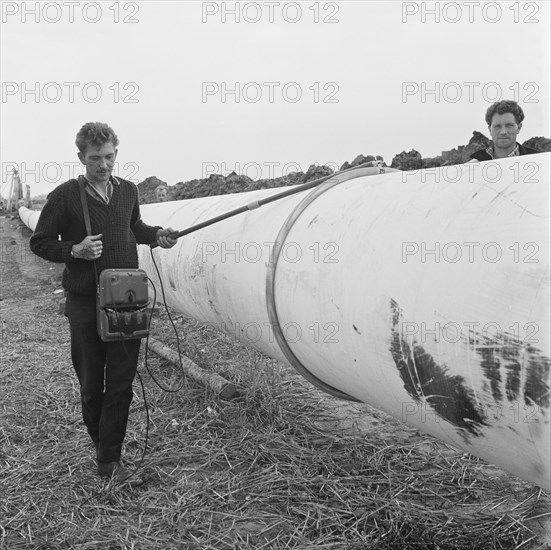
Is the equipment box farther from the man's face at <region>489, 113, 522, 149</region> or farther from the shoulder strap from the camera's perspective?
the man's face at <region>489, 113, 522, 149</region>

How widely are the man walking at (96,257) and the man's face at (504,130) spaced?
1.80 metres

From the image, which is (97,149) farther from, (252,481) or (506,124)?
(506,124)

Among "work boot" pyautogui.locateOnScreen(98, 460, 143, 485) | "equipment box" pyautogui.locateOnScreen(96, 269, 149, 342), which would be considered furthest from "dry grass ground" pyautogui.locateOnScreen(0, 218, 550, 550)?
"equipment box" pyautogui.locateOnScreen(96, 269, 149, 342)

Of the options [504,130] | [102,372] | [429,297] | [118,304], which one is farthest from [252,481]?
[504,130]

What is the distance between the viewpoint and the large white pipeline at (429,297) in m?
1.30

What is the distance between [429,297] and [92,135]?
1.59 metres

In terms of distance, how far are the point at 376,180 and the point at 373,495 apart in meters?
1.27

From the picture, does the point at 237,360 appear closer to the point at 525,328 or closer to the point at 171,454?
the point at 171,454

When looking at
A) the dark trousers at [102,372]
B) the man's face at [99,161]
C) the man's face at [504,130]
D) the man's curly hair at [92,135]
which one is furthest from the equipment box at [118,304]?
the man's face at [504,130]

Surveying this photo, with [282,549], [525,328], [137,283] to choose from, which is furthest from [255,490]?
[525,328]

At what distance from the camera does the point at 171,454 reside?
Result: 9.21 ft

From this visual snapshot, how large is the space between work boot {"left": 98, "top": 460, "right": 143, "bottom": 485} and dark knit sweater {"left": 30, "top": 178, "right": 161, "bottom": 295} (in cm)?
78

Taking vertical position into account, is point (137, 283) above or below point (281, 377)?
above

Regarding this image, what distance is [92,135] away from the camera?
7.90 ft
